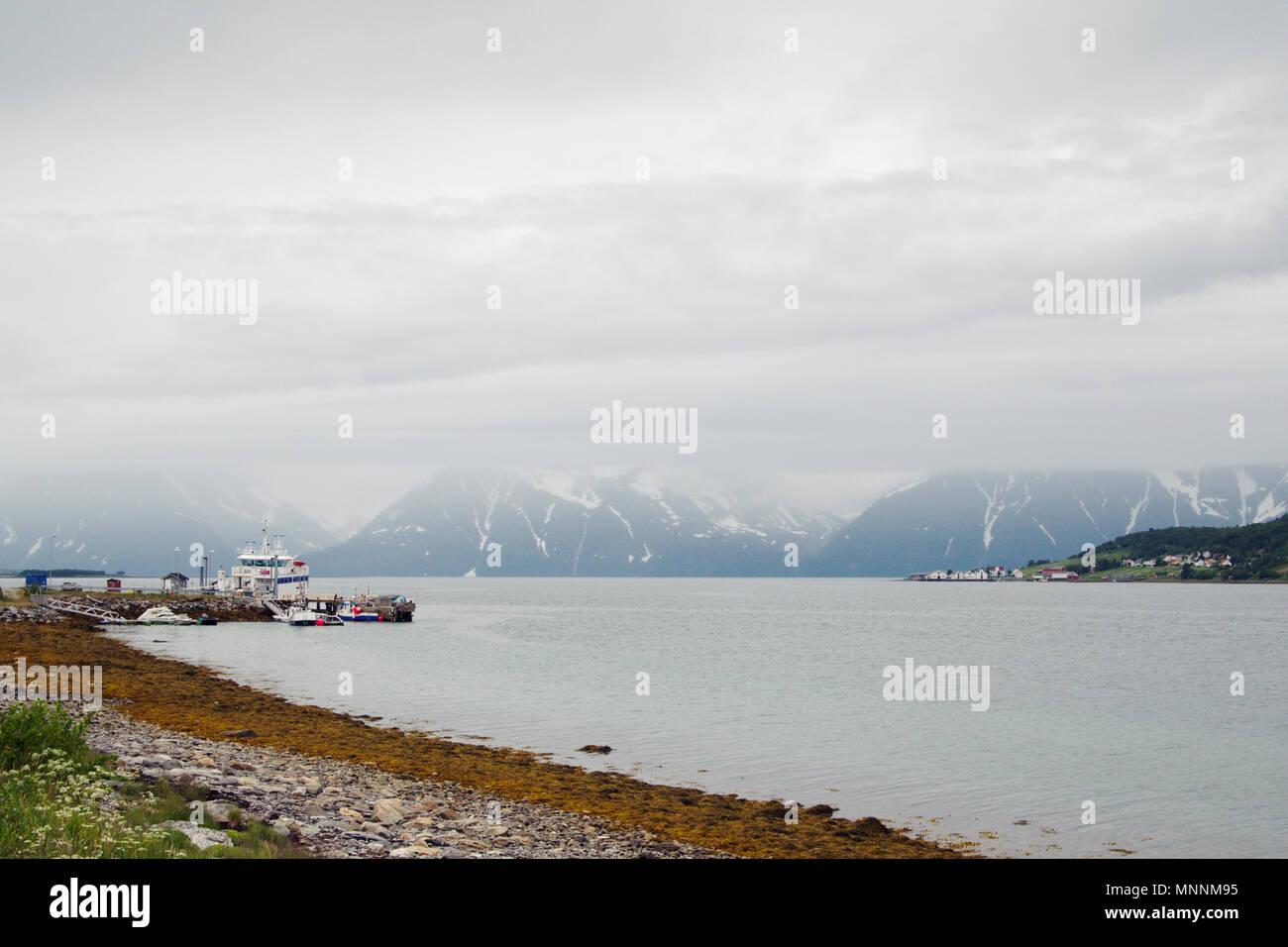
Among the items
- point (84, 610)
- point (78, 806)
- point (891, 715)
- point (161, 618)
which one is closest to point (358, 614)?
point (161, 618)

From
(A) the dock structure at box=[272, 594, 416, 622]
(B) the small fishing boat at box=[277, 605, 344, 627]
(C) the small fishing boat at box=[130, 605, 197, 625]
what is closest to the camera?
(C) the small fishing boat at box=[130, 605, 197, 625]

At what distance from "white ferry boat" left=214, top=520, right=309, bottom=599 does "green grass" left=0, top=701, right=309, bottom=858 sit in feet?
532

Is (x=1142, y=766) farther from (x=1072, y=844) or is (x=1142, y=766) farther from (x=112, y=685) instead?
(x=112, y=685)

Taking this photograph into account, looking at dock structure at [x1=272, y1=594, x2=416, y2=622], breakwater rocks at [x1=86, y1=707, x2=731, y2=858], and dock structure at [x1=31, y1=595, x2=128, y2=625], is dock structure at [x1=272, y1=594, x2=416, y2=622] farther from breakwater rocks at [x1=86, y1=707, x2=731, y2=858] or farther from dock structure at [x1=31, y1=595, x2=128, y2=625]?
breakwater rocks at [x1=86, y1=707, x2=731, y2=858]

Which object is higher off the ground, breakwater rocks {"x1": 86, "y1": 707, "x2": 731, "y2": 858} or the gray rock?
the gray rock

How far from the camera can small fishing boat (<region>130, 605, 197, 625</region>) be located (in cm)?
12094

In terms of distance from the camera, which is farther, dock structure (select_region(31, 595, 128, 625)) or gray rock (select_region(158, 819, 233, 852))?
dock structure (select_region(31, 595, 128, 625))

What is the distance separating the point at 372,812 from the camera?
21.3 m

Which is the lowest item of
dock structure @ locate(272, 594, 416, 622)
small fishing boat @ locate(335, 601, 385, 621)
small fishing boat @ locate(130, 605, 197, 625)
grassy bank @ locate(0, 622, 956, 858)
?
small fishing boat @ locate(335, 601, 385, 621)

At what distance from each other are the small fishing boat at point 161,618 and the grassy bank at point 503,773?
71.9 metres

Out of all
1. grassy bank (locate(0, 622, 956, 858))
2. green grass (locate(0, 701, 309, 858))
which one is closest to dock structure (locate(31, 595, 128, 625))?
grassy bank (locate(0, 622, 956, 858))
